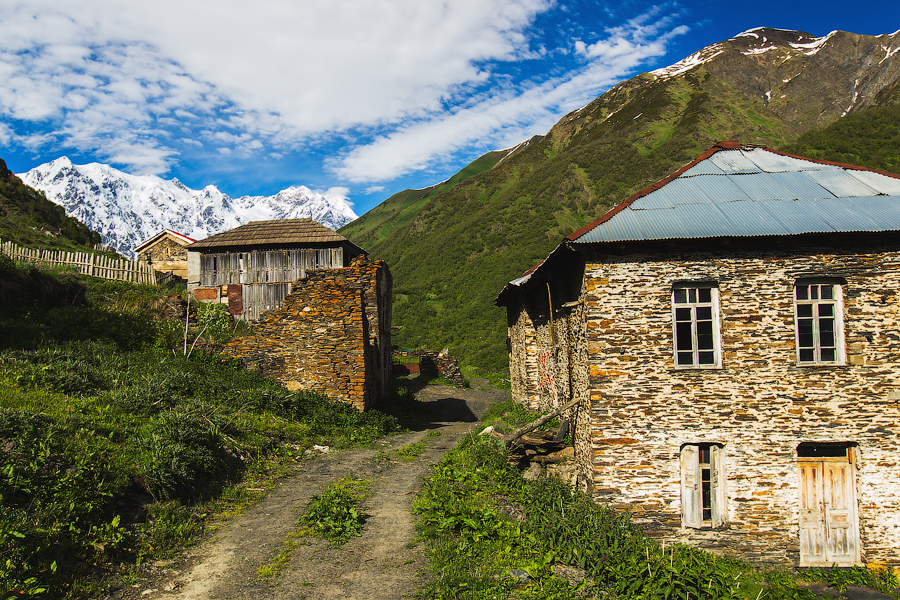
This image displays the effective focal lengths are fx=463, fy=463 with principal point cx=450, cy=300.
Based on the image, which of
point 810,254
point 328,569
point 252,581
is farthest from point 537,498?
point 810,254

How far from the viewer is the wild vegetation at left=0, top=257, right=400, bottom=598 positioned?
17.9 ft

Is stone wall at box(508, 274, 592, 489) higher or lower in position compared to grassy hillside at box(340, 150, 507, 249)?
lower

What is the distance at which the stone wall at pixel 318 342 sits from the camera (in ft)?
44.5

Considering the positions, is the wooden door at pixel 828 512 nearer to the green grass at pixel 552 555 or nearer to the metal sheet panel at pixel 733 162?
the green grass at pixel 552 555

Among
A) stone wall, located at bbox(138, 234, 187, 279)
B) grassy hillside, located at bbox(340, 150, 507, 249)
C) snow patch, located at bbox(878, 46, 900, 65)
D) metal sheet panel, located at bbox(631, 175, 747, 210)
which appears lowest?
metal sheet panel, located at bbox(631, 175, 747, 210)

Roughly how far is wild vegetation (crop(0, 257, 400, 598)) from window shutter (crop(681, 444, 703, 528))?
777 centimetres

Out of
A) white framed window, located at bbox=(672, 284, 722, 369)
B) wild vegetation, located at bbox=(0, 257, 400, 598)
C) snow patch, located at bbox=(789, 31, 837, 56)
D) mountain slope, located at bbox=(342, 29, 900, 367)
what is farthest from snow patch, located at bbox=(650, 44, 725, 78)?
→ wild vegetation, located at bbox=(0, 257, 400, 598)

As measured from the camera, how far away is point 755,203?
989cm

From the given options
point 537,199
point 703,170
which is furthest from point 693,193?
point 537,199

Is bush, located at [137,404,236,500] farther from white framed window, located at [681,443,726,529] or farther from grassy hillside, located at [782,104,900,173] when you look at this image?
grassy hillside, located at [782,104,900,173]

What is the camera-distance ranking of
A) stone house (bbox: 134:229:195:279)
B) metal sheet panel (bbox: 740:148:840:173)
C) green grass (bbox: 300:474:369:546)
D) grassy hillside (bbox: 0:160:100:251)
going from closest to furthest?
green grass (bbox: 300:474:369:546) → metal sheet panel (bbox: 740:148:840:173) → grassy hillside (bbox: 0:160:100:251) → stone house (bbox: 134:229:195:279)

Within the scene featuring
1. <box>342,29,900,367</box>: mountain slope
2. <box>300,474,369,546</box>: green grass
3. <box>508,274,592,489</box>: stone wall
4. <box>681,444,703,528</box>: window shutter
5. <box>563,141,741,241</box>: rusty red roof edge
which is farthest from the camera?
<box>342,29,900,367</box>: mountain slope

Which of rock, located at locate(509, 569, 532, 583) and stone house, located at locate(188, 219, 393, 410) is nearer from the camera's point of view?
rock, located at locate(509, 569, 532, 583)

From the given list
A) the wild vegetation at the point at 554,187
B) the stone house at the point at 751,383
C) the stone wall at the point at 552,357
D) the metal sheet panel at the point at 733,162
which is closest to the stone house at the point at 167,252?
the wild vegetation at the point at 554,187
